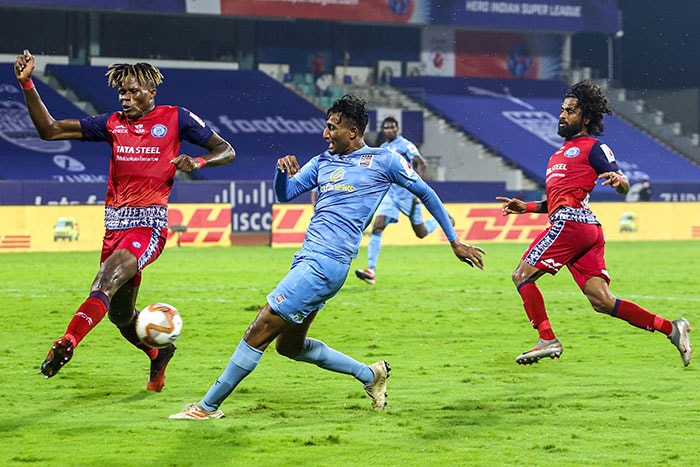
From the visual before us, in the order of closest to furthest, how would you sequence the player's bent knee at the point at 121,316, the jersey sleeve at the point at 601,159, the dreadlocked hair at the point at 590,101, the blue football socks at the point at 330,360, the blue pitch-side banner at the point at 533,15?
the blue football socks at the point at 330,360 < the player's bent knee at the point at 121,316 < the jersey sleeve at the point at 601,159 < the dreadlocked hair at the point at 590,101 < the blue pitch-side banner at the point at 533,15

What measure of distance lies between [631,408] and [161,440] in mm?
3341

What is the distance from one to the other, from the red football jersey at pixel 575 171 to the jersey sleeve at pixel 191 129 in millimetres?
2883

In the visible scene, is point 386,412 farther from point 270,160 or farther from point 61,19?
point 61,19

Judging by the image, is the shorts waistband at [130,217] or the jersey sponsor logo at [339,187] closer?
the jersey sponsor logo at [339,187]

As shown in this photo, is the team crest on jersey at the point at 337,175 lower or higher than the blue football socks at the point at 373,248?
higher

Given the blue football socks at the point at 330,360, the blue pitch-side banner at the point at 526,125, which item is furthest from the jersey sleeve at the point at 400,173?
the blue pitch-side banner at the point at 526,125

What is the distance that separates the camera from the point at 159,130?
901cm

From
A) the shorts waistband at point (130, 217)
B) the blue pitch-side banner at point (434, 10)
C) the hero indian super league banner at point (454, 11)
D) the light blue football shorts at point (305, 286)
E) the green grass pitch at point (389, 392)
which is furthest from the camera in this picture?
the hero indian super league banner at point (454, 11)

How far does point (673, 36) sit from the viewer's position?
5578 cm

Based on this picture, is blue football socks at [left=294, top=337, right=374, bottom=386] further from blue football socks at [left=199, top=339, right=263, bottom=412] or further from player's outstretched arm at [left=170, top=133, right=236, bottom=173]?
player's outstretched arm at [left=170, top=133, right=236, bottom=173]

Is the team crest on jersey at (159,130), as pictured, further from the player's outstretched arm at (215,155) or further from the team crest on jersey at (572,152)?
the team crest on jersey at (572,152)

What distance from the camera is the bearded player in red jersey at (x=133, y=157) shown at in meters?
8.74

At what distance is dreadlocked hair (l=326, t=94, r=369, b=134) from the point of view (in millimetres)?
8148

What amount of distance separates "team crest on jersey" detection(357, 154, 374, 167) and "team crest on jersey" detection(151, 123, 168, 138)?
1.60 metres
